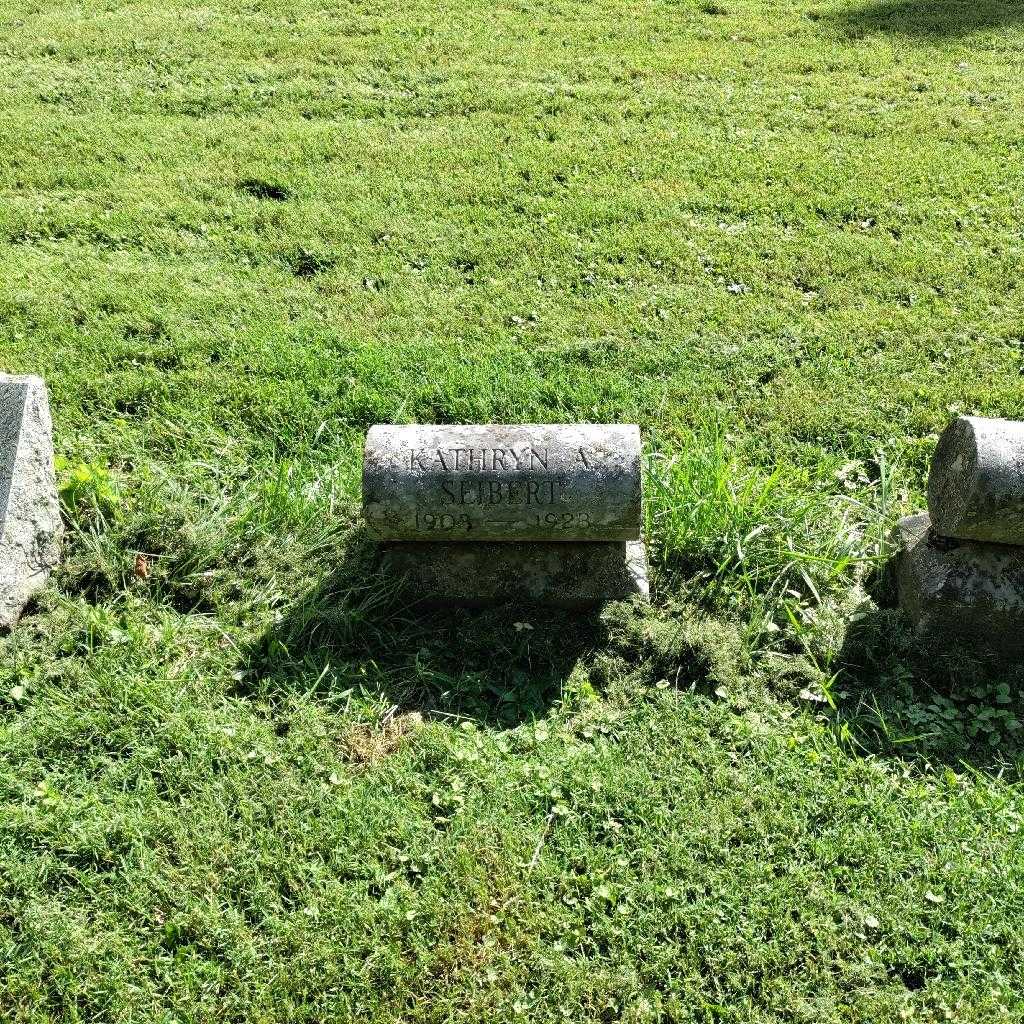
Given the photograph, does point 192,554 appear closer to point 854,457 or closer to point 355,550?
point 355,550

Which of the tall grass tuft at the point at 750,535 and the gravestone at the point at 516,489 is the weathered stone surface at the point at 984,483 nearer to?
the tall grass tuft at the point at 750,535

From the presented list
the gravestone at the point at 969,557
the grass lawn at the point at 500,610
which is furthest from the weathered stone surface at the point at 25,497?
the gravestone at the point at 969,557

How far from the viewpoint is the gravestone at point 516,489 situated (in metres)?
4.01

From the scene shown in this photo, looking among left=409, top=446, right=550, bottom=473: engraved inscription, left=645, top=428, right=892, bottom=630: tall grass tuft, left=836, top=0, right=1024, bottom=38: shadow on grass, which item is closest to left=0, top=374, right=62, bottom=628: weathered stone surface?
left=409, top=446, right=550, bottom=473: engraved inscription

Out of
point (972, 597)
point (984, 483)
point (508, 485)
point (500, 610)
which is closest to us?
point (984, 483)

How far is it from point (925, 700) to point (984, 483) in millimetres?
948

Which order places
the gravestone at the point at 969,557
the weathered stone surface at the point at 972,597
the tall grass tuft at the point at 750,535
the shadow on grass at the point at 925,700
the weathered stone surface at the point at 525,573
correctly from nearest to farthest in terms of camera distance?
the shadow on grass at the point at 925,700 < the gravestone at the point at 969,557 < the weathered stone surface at the point at 972,597 < the weathered stone surface at the point at 525,573 < the tall grass tuft at the point at 750,535

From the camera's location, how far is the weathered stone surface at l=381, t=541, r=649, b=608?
4.30m

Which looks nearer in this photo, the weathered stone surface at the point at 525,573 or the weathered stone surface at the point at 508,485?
the weathered stone surface at the point at 508,485

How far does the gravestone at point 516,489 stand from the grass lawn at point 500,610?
0.37m

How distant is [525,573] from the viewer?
432cm

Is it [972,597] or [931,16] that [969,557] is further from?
[931,16]

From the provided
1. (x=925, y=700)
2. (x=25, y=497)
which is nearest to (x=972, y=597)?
(x=925, y=700)

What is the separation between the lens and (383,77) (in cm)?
940
